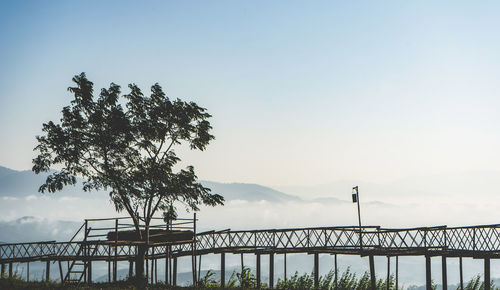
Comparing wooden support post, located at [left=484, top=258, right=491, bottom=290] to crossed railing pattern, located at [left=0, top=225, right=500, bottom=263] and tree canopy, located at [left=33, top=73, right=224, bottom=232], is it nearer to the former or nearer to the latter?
crossed railing pattern, located at [left=0, top=225, right=500, bottom=263]

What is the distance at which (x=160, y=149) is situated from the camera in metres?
35.7

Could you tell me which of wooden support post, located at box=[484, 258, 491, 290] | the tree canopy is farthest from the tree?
wooden support post, located at box=[484, 258, 491, 290]

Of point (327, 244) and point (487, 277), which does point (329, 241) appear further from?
point (487, 277)

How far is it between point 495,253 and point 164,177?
21.0 meters

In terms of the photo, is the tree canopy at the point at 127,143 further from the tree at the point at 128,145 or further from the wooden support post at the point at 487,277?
the wooden support post at the point at 487,277

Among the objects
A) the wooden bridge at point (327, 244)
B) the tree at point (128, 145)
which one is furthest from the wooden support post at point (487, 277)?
the tree at point (128, 145)

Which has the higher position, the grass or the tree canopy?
the tree canopy

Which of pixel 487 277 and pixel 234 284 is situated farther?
pixel 234 284

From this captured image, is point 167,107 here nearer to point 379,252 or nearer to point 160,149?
point 160,149

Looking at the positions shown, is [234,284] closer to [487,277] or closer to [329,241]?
[329,241]

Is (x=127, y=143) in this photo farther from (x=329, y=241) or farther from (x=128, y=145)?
(x=329, y=241)

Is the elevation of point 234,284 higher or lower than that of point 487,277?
lower

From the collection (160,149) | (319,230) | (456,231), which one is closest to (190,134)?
(160,149)

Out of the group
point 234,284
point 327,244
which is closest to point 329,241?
point 327,244
